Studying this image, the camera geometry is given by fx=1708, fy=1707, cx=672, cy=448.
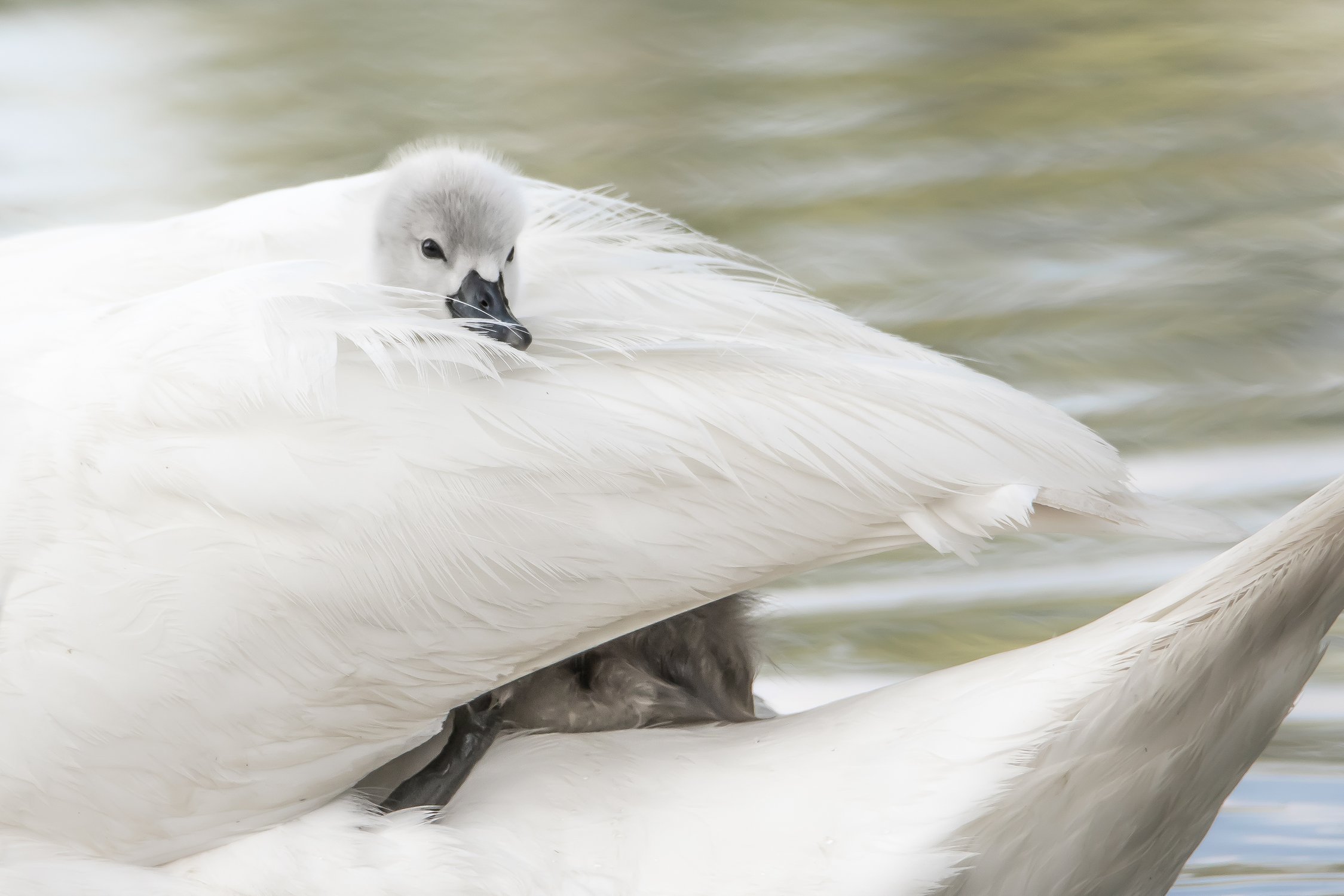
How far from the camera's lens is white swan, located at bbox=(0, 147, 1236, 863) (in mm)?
1157

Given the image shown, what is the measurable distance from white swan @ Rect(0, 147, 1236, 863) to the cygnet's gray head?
0.73 feet

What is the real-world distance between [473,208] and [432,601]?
461 millimetres

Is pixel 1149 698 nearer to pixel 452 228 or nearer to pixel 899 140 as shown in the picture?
pixel 452 228

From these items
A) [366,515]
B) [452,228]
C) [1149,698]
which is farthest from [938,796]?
[452,228]

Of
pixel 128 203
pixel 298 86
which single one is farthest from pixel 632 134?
pixel 128 203

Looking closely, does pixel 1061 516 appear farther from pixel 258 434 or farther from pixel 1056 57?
pixel 1056 57

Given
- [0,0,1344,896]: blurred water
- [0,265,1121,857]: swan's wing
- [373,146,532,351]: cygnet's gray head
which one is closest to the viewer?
[0,265,1121,857]: swan's wing

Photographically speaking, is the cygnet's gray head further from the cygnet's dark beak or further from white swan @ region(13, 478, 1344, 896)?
white swan @ region(13, 478, 1344, 896)

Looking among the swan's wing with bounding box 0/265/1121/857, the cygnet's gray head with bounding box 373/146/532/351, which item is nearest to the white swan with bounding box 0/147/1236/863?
the swan's wing with bounding box 0/265/1121/857

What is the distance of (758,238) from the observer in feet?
10.1

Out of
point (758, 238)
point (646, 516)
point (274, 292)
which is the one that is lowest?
point (758, 238)

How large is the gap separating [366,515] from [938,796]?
0.44 m

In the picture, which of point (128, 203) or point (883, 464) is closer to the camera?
point (883, 464)

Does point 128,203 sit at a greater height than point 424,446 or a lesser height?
lesser
